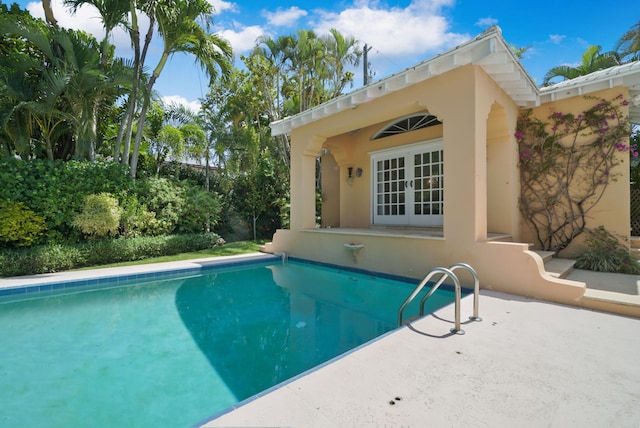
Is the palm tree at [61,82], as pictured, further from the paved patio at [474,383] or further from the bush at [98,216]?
the paved patio at [474,383]

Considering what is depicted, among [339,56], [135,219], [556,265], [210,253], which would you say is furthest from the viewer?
[339,56]

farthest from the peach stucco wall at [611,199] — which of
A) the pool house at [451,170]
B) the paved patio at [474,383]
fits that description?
the paved patio at [474,383]

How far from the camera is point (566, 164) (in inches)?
305

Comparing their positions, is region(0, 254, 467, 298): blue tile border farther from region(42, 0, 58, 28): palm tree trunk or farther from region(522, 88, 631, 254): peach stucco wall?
region(42, 0, 58, 28): palm tree trunk

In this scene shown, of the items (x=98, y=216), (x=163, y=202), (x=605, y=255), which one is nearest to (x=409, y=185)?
(x=605, y=255)

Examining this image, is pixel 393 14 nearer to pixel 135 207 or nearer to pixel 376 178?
pixel 376 178

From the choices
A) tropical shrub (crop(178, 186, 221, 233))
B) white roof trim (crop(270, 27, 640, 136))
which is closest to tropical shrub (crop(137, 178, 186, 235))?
tropical shrub (crop(178, 186, 221, 233))

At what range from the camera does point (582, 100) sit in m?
7.54

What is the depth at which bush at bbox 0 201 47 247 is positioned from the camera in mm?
8414

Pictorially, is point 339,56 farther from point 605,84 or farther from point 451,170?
point 451,170

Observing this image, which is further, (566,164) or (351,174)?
(351,174)

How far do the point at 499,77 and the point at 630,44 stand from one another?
14.7 metres

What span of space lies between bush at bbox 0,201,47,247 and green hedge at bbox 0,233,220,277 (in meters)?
0.37

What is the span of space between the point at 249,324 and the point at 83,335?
9.24 feet
